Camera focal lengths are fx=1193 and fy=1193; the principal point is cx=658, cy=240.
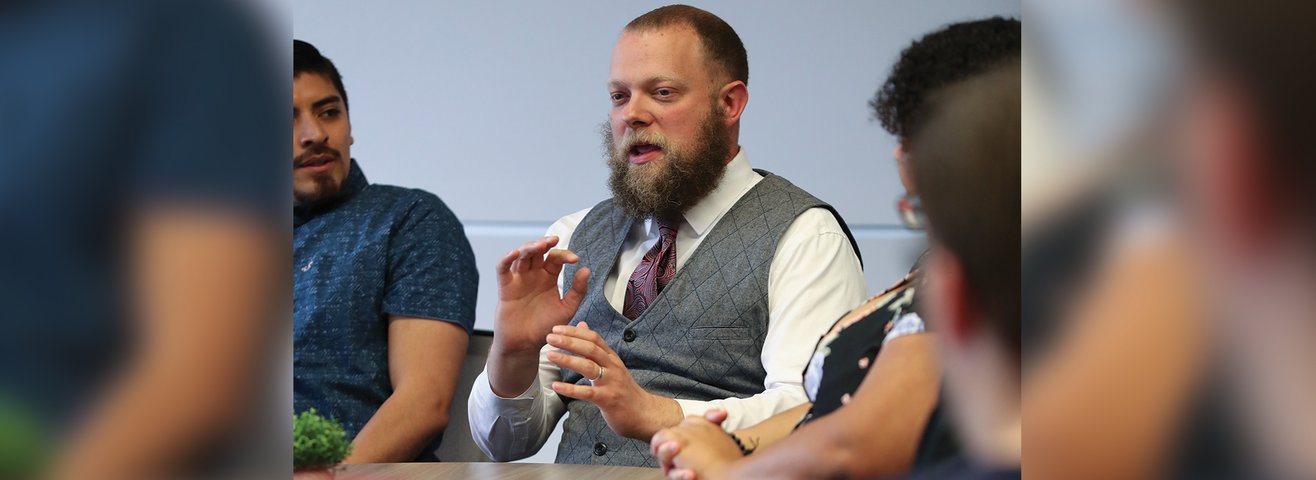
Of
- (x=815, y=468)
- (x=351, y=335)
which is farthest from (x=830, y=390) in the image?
(x=351, y=335)

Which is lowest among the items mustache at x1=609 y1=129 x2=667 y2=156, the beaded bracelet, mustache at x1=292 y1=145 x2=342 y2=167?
the beaded bracelet

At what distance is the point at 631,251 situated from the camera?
1.50m

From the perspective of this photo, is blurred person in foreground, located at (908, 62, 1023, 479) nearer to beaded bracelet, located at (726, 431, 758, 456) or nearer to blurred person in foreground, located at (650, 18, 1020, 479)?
blurred person in foreground, located at (650, 18, 1020, 479)

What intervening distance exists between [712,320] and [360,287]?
0.42 metres

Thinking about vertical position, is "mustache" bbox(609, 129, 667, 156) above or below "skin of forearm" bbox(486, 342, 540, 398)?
above

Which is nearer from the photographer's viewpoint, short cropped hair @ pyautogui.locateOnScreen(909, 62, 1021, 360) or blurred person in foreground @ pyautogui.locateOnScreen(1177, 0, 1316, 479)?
blurred person in foreground @ pyautogui.locateOnScreen(1177, 0, 1316, 479)

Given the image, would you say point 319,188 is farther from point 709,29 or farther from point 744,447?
point 744,447

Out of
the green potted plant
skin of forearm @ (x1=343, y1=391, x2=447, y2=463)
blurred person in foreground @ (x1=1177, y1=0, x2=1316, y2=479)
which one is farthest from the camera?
skin of forearm @ (x1=343, y1=391, x2=447, y2=463)

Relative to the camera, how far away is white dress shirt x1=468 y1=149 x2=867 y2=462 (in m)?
1.32

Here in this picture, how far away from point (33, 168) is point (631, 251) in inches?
35.5

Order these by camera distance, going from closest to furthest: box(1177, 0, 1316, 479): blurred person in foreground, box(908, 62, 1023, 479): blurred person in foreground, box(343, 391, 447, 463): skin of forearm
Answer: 1. box(1177, 0, 1316, 479): blurred person in foreground
2. box(908, 62, 1023, 479): blurred person in foreground
3. box(343, 391, 447, 463): skin of forearm

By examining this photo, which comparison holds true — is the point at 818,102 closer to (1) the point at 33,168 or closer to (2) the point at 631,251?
(2) the point at 631,251

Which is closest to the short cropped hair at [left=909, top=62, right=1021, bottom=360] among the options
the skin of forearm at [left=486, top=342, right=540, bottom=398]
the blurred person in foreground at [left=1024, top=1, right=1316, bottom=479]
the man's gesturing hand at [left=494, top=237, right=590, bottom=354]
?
the blurred person in foreground at [left=1024, top=1, right=1316, bottom=479]

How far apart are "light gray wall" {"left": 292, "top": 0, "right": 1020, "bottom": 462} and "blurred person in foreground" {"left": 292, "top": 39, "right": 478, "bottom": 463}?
0.49ft
